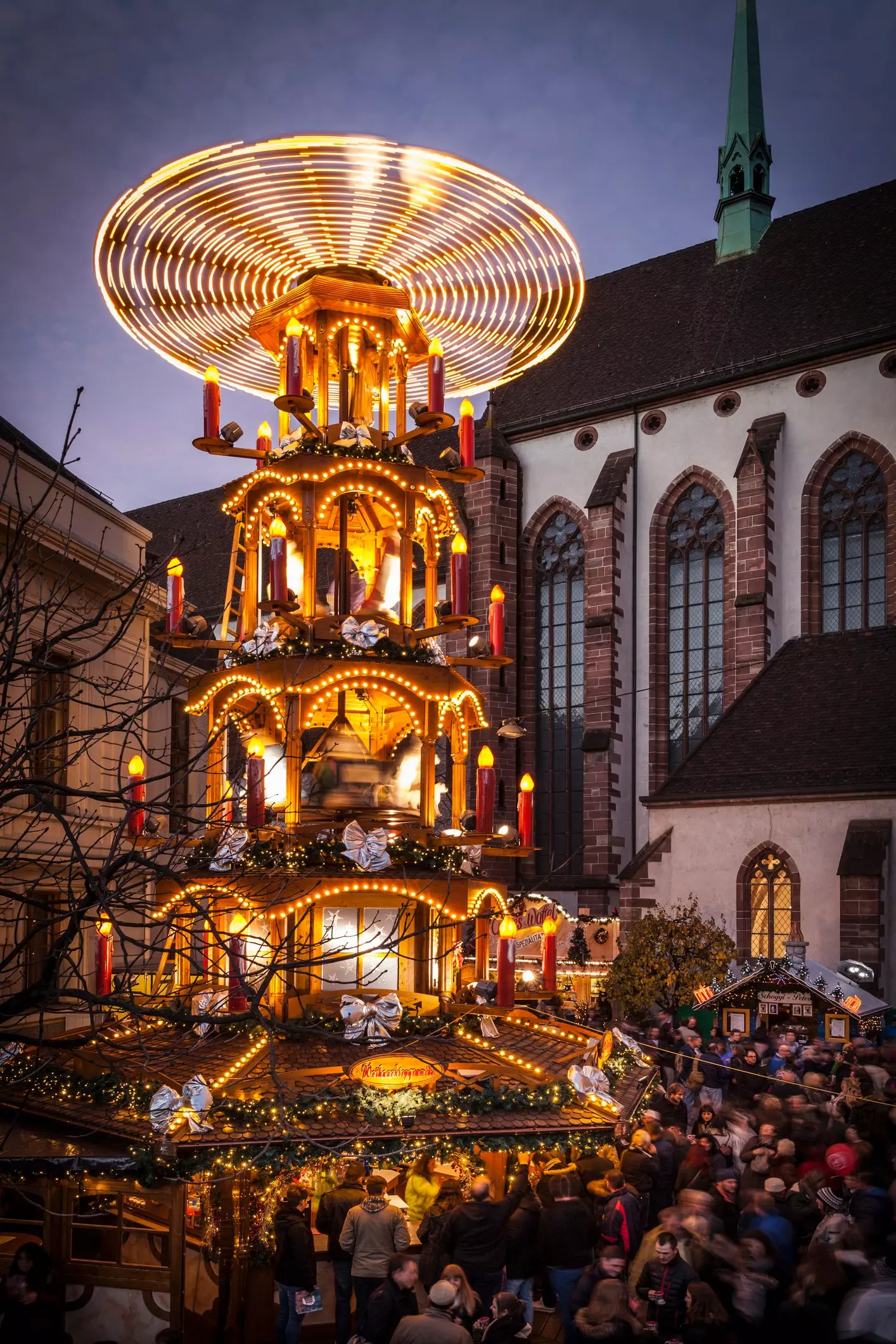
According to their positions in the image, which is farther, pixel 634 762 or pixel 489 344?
pixel 634 762

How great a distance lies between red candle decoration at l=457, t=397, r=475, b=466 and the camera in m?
14.4

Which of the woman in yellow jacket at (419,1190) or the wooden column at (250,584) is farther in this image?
the wooden column at (250,584)

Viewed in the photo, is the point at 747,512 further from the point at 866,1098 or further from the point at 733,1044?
the point at 866,1098

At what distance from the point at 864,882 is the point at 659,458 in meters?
14.5

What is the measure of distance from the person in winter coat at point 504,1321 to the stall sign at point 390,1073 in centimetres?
347

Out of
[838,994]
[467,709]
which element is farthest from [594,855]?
[467,709]

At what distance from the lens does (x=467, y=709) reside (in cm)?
1619

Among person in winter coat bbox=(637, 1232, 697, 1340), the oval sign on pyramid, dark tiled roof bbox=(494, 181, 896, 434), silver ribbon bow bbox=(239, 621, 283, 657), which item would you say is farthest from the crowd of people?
dark tiled roof bbox=(494, 181, 896, 434)

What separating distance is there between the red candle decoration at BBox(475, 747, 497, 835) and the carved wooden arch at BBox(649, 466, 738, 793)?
67.4ft

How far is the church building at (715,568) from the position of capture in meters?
27.1

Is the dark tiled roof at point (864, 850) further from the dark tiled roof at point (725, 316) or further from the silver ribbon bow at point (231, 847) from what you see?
the silver ribbon bow at point (231, 847)

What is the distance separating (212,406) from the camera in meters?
14.7

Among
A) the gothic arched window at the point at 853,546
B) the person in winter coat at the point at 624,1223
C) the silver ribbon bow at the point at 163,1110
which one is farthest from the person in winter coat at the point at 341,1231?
the gothic arched window at the point at 853,546

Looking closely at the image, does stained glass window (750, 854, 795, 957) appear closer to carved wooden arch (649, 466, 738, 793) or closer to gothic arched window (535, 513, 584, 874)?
carved wooden arch (649, 466, 738, 793)
